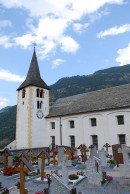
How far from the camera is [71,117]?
3056 cm

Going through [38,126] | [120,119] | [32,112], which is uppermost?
[32,112]

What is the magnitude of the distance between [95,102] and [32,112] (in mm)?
10426

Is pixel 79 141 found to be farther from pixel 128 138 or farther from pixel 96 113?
pixel 128 138

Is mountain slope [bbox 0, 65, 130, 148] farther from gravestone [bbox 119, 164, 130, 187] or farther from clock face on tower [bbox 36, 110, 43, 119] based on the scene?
gravestone [bbox 119, 164, 130, 187]

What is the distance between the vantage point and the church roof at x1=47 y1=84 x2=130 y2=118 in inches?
1057

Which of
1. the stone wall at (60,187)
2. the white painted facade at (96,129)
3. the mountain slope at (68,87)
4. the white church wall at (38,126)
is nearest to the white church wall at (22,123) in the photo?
the white church wall at (38,126)

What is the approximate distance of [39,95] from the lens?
34.3 meters

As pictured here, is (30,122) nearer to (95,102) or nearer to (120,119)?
(95,102)

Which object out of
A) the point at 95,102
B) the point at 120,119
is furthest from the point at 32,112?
the point at 120,119

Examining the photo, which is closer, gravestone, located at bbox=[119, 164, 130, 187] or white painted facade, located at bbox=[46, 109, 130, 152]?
gravestone, located at bbox=[119, 164, 130, 187]

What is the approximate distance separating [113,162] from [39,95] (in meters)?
19.1

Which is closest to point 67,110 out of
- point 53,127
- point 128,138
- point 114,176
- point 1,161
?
point 53,127

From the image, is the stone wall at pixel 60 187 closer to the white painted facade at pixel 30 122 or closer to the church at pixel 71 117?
the church at pixel 71 117

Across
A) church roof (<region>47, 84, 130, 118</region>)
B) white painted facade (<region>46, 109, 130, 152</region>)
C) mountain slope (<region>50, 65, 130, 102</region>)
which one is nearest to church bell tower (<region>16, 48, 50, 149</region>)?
church roof (<region>47, 84, 130, 118</region>)
